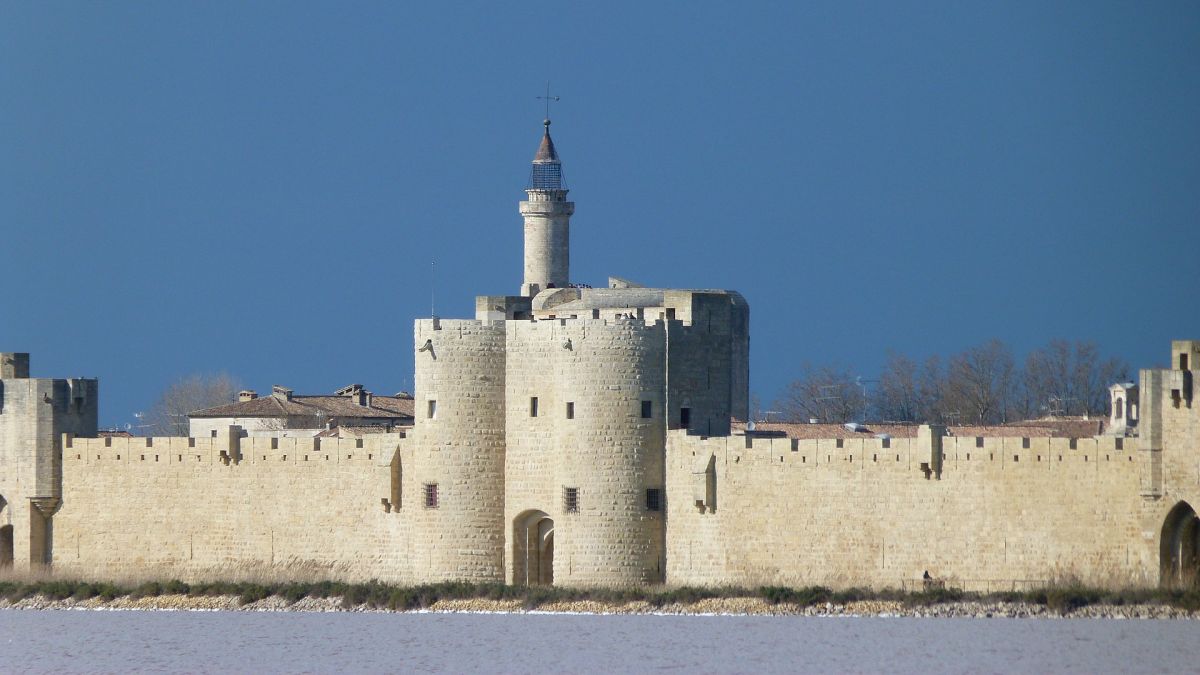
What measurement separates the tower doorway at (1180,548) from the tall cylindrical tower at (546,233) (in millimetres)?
29433

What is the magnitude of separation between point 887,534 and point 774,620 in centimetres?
230

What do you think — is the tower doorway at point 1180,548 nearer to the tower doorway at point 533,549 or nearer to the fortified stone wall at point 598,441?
the fortified stone wall at point 598,441

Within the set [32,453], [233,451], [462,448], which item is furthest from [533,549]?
[32,453]

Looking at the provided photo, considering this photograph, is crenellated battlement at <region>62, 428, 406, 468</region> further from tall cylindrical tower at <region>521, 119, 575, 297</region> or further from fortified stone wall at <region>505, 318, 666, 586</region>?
tall cylindrical tower at <region>521, 119, 575, 297</region>

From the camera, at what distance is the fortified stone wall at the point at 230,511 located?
61.1 meters

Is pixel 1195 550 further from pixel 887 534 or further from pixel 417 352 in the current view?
pixel 417 352

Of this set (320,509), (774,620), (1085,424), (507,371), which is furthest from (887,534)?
(1085,424)

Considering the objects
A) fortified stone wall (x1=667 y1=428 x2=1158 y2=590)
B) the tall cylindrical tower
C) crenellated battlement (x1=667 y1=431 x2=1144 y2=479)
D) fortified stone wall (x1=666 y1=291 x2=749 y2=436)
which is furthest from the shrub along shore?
the tall cylindrical tower

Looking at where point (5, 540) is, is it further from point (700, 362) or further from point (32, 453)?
point (700, 362)

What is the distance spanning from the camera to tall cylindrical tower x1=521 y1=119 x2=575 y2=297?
82.1m

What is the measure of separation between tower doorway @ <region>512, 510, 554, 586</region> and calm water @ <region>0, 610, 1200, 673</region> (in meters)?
1.37

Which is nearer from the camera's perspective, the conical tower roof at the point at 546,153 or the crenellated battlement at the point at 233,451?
the crenellated battlement at the point at 233,451

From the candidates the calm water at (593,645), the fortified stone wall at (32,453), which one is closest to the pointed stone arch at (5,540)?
the fortified stone wall at (32,453)

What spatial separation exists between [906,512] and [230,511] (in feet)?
45.2
